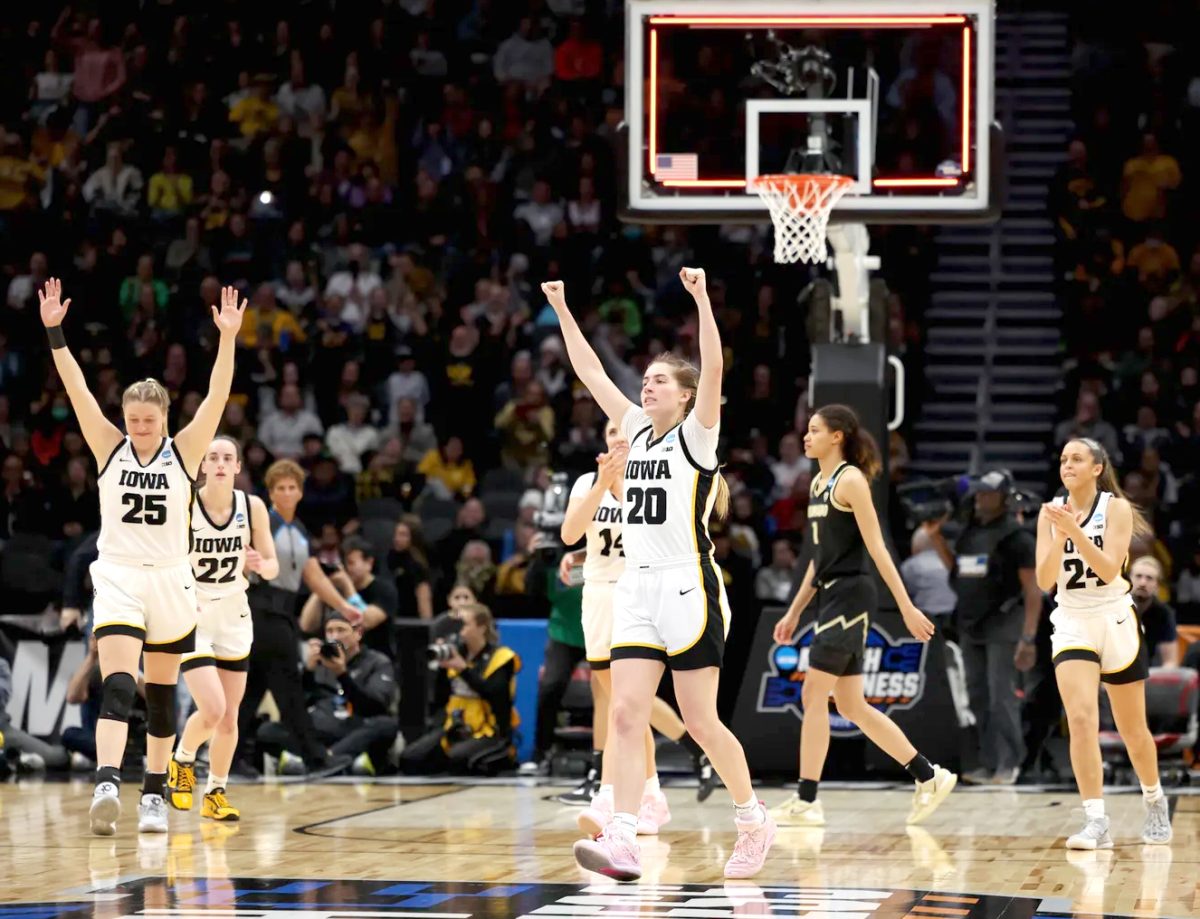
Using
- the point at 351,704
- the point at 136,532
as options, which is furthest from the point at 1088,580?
the point at 351,704

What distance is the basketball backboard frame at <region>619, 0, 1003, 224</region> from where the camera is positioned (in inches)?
487

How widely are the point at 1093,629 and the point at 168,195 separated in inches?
541

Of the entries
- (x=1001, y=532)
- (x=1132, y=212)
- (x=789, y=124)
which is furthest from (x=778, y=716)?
(x=1132, y=212)

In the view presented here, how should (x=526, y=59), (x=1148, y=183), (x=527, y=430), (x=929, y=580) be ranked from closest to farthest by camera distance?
(x=929, y=580) → (x=527, y=430) → (x=1148, y=183) → (x=526, y=59)

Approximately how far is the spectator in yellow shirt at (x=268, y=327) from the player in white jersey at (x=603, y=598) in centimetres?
879

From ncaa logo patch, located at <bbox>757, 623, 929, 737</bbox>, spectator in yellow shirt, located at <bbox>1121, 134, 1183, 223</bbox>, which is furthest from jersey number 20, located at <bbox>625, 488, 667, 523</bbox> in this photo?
spectator in yellow shirt, located at <bbox>1121, 134, 1183, 223</bbox>

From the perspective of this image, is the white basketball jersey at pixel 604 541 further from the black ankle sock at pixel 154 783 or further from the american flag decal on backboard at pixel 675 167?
the american flag decal on backboard at pixel 675 167

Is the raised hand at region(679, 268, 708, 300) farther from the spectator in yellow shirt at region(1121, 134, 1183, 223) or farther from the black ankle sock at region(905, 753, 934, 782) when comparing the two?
the spectator in yellow shirt at region(1121, 134, 1183, 223)

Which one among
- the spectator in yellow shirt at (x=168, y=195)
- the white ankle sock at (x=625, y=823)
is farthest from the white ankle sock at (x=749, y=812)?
the spectator in yellow shirt at (x=168, y=195)

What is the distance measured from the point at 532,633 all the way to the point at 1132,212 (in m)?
8.64

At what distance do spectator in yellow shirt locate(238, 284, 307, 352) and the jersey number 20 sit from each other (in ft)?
39.7

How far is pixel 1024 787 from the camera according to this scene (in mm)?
13078

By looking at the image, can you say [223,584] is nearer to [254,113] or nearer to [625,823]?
[625,823]

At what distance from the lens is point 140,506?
9516mm
